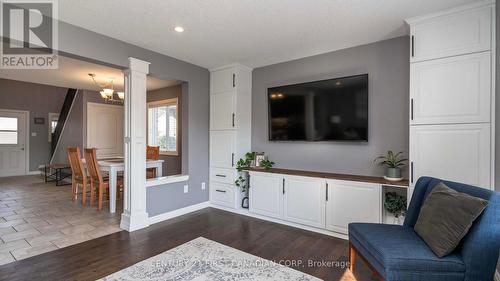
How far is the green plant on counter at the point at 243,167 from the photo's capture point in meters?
4.03

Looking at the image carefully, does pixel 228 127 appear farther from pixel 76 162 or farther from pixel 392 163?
pixel 76 162

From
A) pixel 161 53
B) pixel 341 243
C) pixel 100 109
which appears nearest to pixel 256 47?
pixel 161 53

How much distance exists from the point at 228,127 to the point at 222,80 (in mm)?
831

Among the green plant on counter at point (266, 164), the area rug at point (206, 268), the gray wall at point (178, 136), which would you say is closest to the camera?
the area rug at point (206, 268)

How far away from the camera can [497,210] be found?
1532mm

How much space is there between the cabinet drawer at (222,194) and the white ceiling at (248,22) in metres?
2.19

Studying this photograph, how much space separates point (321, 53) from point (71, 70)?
15.2ft

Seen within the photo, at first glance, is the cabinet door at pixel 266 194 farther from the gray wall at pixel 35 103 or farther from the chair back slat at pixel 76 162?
the gray wall at pixel 35 103

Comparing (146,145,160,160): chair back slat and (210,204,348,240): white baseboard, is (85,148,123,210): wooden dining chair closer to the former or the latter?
(146,145,160,160): chair back slat

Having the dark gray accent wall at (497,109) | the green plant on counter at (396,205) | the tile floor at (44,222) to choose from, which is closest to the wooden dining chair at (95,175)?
the tile floor at (44,222)

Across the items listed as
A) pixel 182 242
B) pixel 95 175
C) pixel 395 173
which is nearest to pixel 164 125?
pixel 95 175

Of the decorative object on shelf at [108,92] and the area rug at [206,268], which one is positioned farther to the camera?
the decorative object on shelf at [108,92]

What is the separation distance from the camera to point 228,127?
13.5 ft

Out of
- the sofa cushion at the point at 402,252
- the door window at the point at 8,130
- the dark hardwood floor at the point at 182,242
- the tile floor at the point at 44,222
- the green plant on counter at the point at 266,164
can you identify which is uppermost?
the door window at the point at 8,130
